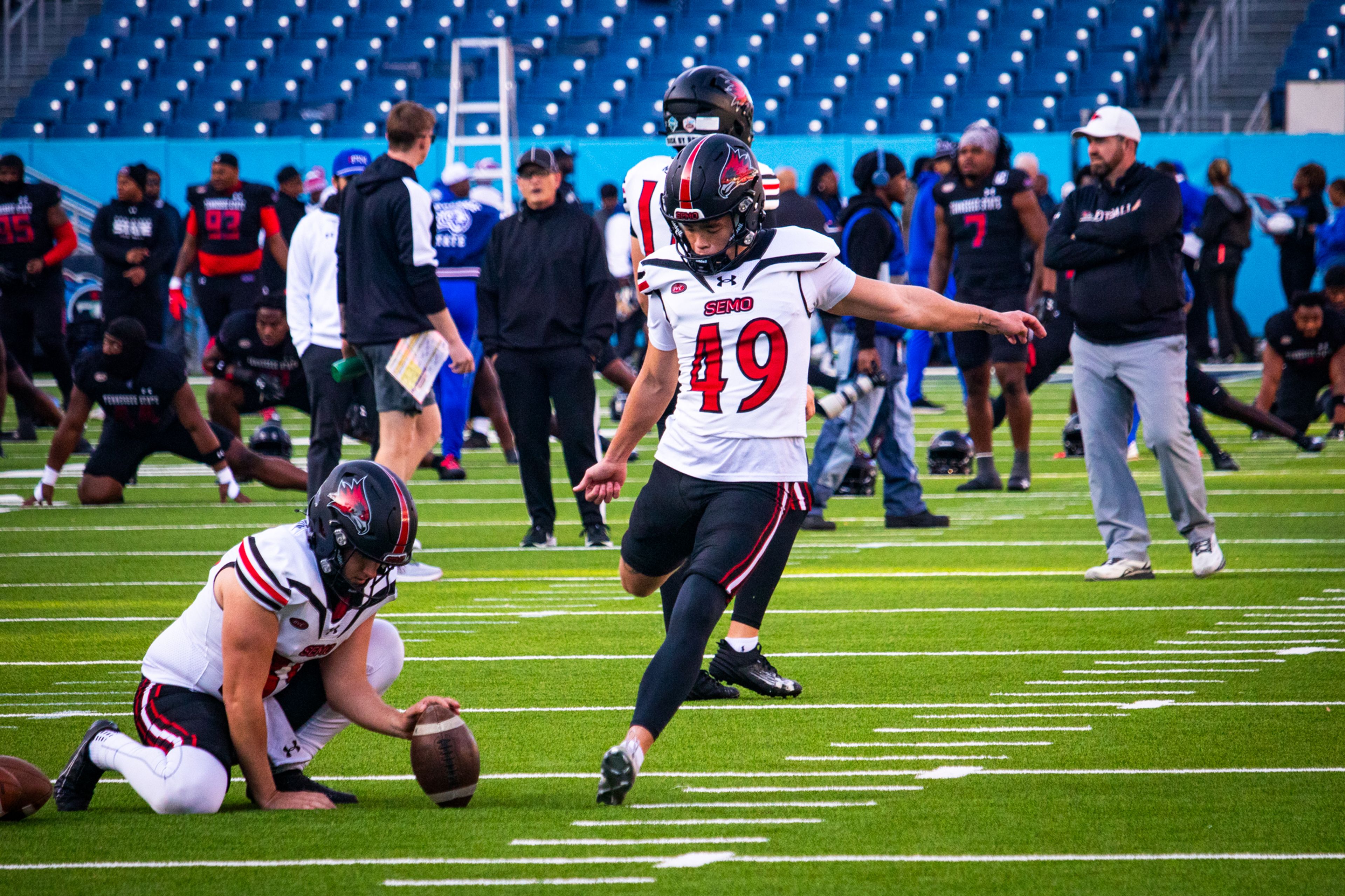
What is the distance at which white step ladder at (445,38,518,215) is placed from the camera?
75.6 ft

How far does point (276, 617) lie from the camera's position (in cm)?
433

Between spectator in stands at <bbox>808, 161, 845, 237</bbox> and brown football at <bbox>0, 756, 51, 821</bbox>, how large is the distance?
13763mm

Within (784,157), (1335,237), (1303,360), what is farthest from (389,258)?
(784,157)


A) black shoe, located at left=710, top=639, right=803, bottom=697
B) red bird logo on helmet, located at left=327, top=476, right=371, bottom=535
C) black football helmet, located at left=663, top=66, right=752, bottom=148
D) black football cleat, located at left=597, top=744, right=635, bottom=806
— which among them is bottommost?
black shoe, located at left=710, top=639, right=803, bottom=697

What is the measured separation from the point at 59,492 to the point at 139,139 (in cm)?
1400

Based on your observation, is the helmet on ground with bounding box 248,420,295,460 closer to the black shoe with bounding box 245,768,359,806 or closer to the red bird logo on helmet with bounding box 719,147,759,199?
the black shoe with bounding box 245,768,359,806

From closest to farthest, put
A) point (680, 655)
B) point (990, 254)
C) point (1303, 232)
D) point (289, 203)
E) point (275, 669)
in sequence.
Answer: point (680, 655), point (275, 669), point (990, 254), point (289, 203), point (1303, 232)

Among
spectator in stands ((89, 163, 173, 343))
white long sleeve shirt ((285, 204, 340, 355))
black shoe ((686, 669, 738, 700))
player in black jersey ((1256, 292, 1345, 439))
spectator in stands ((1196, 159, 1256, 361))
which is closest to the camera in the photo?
black shoe ((686, 669, 738, 700))

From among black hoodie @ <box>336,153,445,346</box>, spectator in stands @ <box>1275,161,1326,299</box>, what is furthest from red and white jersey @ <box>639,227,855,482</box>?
spectator in stands @ <box>1275,161,1326,299</box>

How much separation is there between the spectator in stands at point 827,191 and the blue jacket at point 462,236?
17.2 feet

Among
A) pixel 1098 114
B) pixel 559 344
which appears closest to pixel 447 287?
pixel 559 344

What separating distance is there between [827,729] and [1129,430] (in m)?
3.29

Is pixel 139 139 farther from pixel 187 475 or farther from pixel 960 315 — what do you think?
pixel 960 315

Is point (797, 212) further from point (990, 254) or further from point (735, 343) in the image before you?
point (735, 343)
